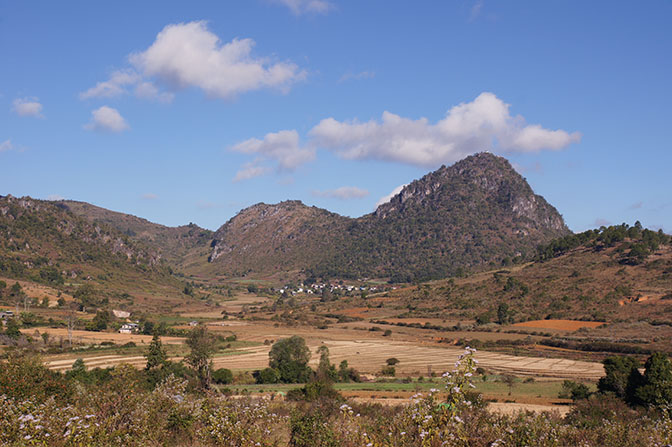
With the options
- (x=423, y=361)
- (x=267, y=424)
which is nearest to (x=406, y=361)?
(x=423, y=361)

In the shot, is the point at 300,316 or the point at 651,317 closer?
the point at 651,317

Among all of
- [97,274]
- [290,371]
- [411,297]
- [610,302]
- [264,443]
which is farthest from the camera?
[97,274]

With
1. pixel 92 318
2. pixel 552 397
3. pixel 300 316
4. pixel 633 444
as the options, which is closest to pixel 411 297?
pixel 300 316

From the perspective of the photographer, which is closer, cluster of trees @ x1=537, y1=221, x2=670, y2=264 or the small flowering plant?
the small flowering plant

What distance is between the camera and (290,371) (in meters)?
68.2

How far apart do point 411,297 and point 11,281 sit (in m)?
114

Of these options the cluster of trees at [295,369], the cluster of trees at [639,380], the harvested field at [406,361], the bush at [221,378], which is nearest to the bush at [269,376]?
the cluster of trees at [295,369]

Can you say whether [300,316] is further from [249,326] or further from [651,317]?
[651,317]

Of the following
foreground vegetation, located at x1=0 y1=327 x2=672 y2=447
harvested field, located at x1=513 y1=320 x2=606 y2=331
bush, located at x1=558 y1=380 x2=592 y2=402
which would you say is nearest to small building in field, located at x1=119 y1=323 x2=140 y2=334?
harvested field, located at x1=513 y1=320 x2=606 y2=331

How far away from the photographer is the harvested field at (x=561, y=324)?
104700mm

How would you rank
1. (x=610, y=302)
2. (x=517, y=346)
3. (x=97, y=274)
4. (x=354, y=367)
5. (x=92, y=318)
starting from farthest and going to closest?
(x=97, y=274) < (x=92, y=318) < (x=610, y=302) < (x=517, y=346) < (x=354, y=367)

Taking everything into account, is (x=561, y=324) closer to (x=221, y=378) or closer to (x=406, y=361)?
(x=406, y=361)

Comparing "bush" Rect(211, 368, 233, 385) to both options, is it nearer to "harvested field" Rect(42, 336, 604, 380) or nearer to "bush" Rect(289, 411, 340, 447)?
"harvested field" Rect(42, 336, 604, 380)

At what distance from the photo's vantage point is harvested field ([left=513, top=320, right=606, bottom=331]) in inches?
4122
